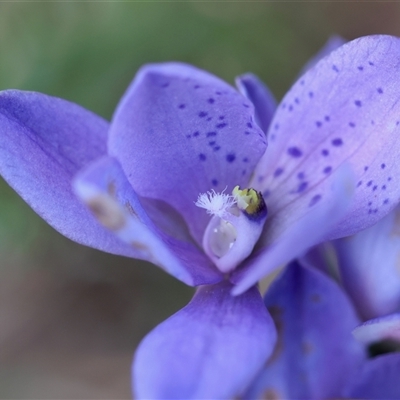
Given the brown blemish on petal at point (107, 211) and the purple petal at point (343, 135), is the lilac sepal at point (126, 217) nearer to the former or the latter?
the brown blemish on petal at point (107, 211)

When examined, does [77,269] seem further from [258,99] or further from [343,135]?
[343,135]

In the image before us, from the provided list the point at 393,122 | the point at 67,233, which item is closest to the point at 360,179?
the point at 393,122

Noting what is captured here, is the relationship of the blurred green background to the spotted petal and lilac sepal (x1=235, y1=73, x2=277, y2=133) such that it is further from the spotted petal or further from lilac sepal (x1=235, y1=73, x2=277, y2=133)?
the spotted petal

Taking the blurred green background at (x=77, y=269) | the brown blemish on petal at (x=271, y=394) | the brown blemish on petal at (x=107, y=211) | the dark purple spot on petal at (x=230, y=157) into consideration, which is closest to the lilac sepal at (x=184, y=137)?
the dark purple spot on petal at (x=230, y=157)

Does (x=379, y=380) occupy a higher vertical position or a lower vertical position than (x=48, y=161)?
lower

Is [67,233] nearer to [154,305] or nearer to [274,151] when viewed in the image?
[274,151]

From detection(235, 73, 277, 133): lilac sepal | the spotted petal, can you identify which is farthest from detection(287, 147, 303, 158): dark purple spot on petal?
detection(235, 73, 277, 133): lilac sepal

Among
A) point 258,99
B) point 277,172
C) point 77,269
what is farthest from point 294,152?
point 77,269
